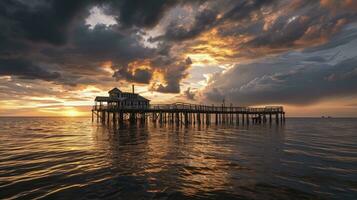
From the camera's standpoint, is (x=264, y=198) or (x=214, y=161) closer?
(x=264, y=198)

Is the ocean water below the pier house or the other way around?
below

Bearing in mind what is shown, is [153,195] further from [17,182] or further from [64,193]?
[17,182]

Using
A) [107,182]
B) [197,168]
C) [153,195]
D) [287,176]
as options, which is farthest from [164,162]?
[287,176]

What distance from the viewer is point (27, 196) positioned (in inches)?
332

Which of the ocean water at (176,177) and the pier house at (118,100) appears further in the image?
the pier house at (118,100)

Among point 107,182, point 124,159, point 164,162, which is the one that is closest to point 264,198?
point 107,182

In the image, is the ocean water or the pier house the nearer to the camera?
the ocean water

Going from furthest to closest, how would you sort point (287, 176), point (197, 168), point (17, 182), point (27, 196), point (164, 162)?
point (164, 162) < point (197, 168) < point (287, 176) < point (17, 182) < point (27, 196)

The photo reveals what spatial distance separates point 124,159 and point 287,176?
30.5ft

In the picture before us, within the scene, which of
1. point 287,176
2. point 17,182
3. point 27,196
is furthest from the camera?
point 287,176

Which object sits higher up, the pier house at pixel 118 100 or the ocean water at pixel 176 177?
the pier house at pixel 118 100

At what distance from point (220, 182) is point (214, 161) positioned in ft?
14.8

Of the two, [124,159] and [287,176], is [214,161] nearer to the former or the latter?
[287,176]

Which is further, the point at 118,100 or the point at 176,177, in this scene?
the point at 118,100
